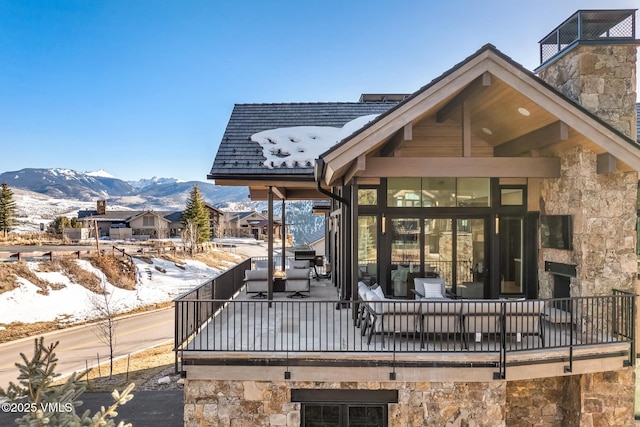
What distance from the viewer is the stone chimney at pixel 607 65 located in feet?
23.2

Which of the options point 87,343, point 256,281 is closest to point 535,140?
point 256,281

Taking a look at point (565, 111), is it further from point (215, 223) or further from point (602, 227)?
point (215, 223)

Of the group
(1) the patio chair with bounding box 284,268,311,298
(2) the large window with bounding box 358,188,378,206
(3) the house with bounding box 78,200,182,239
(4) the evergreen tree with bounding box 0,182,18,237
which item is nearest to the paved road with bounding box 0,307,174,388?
(1) the patio chair with bounding box 284,268,311,298

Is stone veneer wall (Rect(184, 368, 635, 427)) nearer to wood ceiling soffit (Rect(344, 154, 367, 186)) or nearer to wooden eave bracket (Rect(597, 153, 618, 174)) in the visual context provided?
wood ceiling soffit (Rect(344, 154, 367, 186))

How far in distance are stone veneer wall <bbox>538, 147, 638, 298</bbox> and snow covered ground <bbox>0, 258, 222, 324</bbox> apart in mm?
21527

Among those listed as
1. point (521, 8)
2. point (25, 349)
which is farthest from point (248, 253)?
point (521, 8)

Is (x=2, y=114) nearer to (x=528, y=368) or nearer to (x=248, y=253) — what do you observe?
(x=248, y=253)

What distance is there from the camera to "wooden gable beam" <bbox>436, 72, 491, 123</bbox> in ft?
20.7

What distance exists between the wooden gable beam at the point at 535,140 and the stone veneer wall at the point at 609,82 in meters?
1.07

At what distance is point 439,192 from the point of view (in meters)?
8.56

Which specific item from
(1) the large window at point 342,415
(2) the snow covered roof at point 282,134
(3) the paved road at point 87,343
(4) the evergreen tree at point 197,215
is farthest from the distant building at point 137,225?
(1) the large window at point 342,415

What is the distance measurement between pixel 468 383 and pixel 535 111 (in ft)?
16.8

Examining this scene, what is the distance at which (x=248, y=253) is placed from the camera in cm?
4512

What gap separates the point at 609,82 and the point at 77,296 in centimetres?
2624
